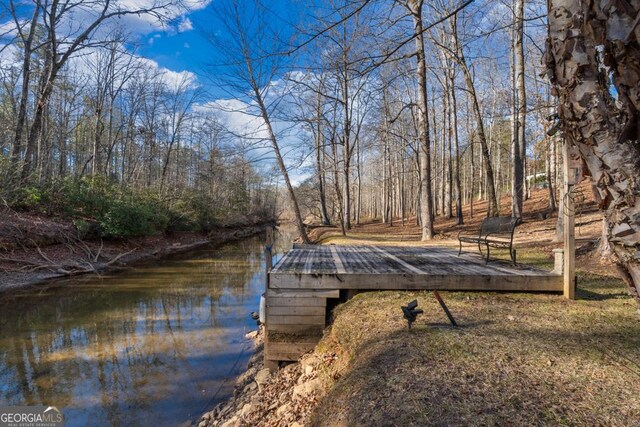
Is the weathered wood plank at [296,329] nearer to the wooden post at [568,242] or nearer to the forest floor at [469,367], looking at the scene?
the forest floor at [469,367]

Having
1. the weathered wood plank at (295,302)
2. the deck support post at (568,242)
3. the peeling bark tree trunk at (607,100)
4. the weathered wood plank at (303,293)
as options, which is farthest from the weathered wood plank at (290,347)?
the peeling bark tree trunk at (607,100)

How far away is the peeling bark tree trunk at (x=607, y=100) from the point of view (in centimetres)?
99

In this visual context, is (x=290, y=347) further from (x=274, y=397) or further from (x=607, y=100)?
(x=607, y=100)

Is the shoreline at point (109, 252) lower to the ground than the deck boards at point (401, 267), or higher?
lower

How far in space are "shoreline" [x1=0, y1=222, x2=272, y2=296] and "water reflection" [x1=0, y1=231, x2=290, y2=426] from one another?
111 cm

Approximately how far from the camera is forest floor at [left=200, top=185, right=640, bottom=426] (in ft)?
6.68

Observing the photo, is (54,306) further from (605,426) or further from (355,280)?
(605,426)

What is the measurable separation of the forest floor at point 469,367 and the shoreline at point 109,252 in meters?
9.24

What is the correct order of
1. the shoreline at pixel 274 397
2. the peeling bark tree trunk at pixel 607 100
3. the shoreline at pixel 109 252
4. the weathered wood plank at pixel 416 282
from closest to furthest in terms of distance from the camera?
the peeling bark tree trunk at pixel 607 100 → the shoreline at pixel 274 397 → the weathered wood plank at pixel 416 282 → the shoreline at pixel 109 252

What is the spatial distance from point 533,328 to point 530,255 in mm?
4718

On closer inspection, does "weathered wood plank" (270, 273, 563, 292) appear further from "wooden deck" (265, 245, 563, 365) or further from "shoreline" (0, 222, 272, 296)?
"shoreline" (0, 222, 272, 296)

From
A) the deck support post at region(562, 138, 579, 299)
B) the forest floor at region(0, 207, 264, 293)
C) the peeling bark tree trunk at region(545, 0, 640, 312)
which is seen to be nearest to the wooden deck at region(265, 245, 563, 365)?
the deck support post at region(562, 138, 579, 299)

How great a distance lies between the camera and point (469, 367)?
250 cm

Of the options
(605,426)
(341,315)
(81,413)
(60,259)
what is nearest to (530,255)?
(341,315)
